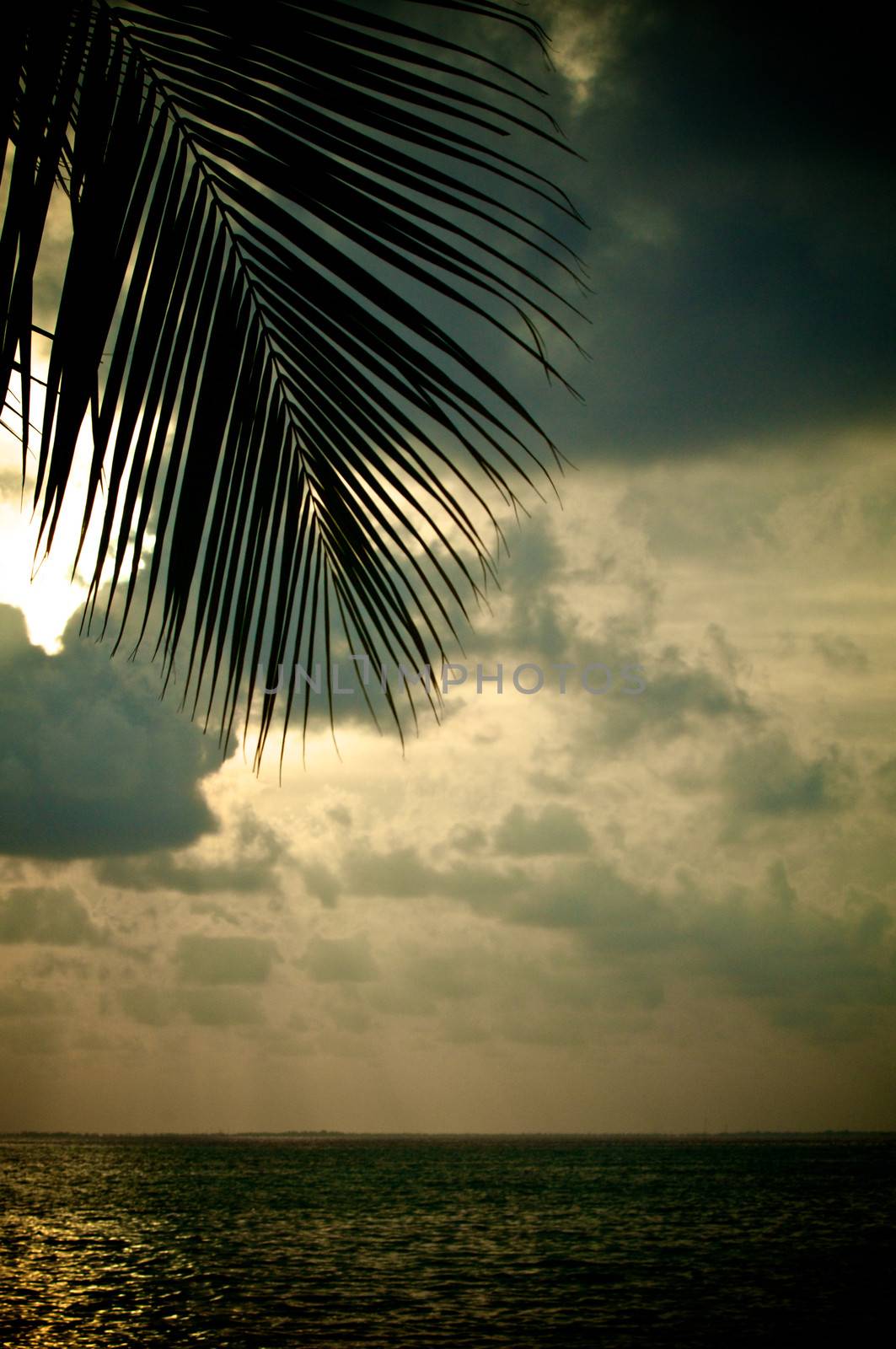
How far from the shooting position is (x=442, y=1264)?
106 feet

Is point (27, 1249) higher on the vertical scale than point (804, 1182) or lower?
higher

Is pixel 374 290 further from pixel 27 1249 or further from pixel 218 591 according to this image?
pixel 27 1249

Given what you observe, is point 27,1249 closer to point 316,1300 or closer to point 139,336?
point 316,1300

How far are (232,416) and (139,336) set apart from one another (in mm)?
134

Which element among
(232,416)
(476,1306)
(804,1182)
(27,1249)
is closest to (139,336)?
(232,416)

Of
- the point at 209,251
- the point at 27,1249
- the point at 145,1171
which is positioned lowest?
the point at 145,1171

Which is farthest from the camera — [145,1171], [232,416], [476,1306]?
[145,1171]

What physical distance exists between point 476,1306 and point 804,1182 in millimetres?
62135

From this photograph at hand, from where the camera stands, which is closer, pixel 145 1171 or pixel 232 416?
pixel 232 416

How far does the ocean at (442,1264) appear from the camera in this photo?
22.3 m

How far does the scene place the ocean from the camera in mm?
22297

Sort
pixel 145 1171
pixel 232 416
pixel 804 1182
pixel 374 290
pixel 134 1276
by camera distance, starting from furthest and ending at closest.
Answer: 1. pixel 145 1171
2. pixel 804 1182
3. pixel 134 1276
4. pixel 232 416
5. pixel 374 290

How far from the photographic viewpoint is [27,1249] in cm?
3681

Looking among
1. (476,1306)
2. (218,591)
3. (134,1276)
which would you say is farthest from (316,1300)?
(218,591)
